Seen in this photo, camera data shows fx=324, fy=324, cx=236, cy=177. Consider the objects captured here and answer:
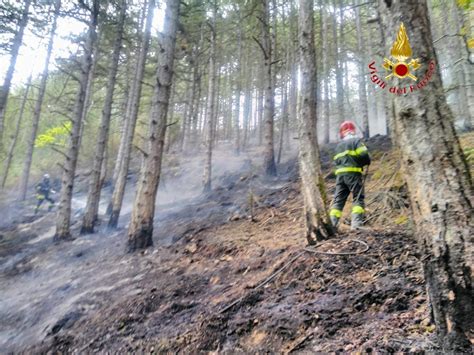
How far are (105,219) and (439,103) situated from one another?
13.3 m

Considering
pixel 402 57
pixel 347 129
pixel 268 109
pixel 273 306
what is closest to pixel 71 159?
pixel 268 109

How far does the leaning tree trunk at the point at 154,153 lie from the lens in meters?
7.77

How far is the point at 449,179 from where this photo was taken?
6.34 feet

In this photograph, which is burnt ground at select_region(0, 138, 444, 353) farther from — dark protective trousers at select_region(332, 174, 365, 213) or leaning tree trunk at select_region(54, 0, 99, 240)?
leaning tree trunk at select_region(54, 0, 99, 240)

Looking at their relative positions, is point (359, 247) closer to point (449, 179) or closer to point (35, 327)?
point (449, 179)

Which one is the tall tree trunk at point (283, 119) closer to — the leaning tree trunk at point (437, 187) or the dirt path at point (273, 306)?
the dirt path at point (273, 306)

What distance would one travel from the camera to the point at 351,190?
17.9ft

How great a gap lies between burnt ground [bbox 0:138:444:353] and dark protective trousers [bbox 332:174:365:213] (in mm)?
442

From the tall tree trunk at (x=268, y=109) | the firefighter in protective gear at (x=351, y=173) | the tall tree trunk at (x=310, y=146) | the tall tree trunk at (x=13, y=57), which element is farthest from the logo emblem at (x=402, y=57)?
the tall tree trunk at (x=13, y=57)

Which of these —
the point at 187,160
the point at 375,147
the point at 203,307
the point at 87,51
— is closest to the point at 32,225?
the point at 87,51

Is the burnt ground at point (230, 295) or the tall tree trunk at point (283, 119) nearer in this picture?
the burnt ground at point (230, 295)

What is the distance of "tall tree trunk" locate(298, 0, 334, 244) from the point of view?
15.3 feet

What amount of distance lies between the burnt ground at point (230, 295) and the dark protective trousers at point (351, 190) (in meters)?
0.44

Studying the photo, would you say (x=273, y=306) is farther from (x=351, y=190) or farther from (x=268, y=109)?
(x=268, y=109)
